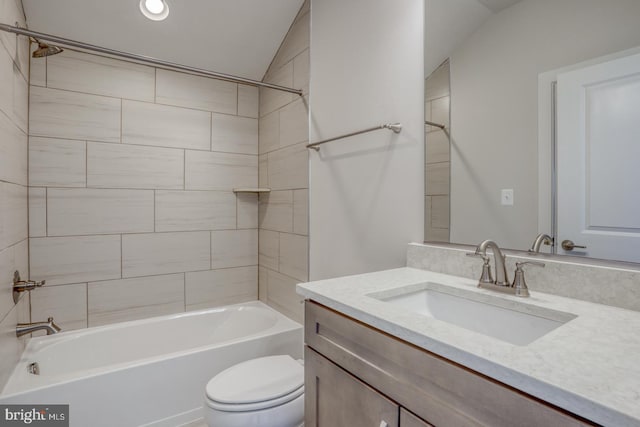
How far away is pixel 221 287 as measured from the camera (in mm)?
2695

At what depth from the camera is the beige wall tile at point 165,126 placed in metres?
2.33

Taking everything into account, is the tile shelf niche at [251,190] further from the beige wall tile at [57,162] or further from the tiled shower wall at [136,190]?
the beige wall tile at [57,162]

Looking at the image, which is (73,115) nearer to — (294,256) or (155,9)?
(155,9)

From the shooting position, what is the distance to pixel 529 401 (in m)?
0.55

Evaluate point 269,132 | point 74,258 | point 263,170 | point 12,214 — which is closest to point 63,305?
point 74,258

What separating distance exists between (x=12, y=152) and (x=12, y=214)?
0.99 ft

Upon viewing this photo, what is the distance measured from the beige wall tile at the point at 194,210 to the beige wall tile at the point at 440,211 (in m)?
1.76

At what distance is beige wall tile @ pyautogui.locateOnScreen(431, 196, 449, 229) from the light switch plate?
230mm

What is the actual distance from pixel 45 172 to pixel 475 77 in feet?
8.02

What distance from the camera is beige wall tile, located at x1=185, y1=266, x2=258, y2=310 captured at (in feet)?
8.48

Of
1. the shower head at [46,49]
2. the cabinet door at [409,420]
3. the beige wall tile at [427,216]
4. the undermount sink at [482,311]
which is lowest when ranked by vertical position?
the cabinet door at [409,420]

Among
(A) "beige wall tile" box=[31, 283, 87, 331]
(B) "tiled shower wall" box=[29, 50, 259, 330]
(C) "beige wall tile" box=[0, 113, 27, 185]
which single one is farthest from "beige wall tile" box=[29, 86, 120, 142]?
(A) "beige wall tile" box=[31, 283, 87, 331]

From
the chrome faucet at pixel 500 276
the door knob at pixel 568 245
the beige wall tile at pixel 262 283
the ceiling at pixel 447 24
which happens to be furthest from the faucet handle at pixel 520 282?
the beige wall tile at pixel 262 283

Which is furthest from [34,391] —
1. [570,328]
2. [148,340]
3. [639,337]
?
[639,337]
